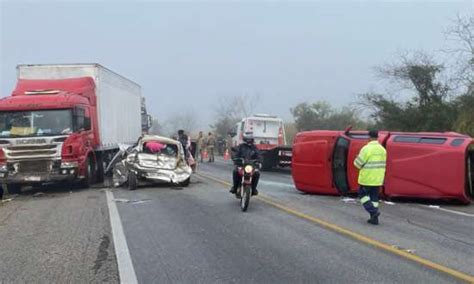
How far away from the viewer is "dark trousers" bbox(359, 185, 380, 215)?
10227 mm

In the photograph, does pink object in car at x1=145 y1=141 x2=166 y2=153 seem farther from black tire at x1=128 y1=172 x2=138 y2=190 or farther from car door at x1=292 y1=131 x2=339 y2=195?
car door at x1=292 y1=131 x2=339 y2=195

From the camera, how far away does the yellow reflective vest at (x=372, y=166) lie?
10617 millimetres

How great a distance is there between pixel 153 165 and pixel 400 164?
23.6ft

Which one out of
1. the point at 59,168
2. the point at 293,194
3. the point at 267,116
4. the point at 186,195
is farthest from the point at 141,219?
the point at 267,116

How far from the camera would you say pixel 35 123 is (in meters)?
16.8

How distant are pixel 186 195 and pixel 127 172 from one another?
2823mm

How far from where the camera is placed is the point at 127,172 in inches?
678

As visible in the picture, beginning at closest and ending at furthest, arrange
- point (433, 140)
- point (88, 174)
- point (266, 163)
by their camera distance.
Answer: point (433, 140) → point (88, 174) → point (266, 163)

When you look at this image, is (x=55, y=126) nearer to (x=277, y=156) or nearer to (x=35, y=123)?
(x=35, y=123)

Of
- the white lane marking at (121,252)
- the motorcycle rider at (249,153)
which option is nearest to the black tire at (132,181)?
the white lane marking at (121,252)

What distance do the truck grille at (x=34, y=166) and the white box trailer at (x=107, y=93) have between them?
3155mm

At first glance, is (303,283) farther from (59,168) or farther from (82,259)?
(59,168)

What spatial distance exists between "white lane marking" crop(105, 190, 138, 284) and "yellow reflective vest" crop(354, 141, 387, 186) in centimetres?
438

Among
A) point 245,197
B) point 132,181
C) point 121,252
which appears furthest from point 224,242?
point 132,181
